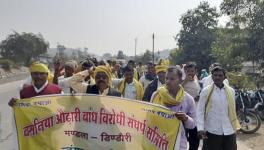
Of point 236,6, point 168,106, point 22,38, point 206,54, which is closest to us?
point 168,106

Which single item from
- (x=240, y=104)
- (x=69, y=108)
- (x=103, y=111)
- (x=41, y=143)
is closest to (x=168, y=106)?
(x=103, y=111)

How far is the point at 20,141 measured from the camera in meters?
4.93

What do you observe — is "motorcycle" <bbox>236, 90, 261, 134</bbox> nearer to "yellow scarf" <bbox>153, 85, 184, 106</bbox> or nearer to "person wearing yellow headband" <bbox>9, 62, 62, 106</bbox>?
"yellow scarf" <bbox>153, 85, 184, 106</bbox>

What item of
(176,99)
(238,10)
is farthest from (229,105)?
(238,10)

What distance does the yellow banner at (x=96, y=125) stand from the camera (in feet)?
15.6

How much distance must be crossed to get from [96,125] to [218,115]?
6.34 ft

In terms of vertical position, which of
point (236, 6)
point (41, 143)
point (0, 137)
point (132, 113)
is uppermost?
point (236, 6)

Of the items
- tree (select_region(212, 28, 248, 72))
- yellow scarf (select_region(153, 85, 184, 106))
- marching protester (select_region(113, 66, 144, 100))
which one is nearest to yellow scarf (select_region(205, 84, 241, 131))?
yellow scarf (select_region(153, 85, 184, 106))

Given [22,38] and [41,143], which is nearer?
[41,143]

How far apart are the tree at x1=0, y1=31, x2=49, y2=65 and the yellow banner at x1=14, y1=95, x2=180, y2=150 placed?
77.2m

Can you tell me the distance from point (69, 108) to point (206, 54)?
33.4 metres

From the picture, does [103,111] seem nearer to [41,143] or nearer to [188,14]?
[41,143]

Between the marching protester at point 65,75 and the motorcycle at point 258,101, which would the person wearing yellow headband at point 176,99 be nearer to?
the marching protester at point 65,75

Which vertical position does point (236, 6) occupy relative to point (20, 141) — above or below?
above
